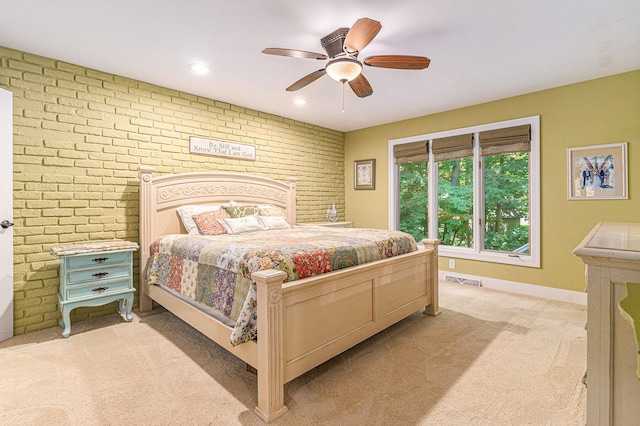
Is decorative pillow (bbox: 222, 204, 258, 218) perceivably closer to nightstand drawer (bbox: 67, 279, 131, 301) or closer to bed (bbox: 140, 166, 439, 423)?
bed (bbox: 140, 166, 439, 423)

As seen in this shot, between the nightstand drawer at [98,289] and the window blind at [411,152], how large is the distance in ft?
13.5

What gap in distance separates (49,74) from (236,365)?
10.3 feet

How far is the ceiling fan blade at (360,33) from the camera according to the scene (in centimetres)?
197

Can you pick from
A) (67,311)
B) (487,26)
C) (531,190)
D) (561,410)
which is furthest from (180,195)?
(531,190)

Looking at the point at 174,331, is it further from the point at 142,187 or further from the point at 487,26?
the point at 487,26

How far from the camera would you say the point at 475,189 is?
4.38 m

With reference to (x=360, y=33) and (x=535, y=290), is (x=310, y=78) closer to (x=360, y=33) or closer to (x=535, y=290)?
(x=360, y=33)

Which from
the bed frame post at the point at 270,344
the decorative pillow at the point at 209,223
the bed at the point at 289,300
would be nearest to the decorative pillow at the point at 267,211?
the bed at the point at 289,300

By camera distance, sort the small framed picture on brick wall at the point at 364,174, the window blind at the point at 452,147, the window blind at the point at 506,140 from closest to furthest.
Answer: the window blind at the point at 506,140, the window blind at the point at 452,147, the small framed picture on brick wall at the point at 364,174

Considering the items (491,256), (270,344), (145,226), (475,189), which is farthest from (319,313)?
(475,189)

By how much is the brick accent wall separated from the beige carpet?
27.1 inches

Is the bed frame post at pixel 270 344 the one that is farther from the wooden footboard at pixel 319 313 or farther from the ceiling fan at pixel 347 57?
the ceiling fan at pixel 347 57

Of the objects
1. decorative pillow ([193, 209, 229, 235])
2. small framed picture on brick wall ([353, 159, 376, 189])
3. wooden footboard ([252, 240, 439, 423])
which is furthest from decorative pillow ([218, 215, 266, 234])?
small framed picture on brick wall ([353, 159, 376, 189])

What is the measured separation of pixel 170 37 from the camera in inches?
101
